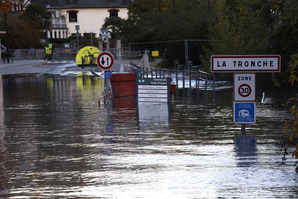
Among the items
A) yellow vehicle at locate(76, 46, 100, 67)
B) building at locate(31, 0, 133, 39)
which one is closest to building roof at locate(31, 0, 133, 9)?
building at locate(31, 0, 133, 39)

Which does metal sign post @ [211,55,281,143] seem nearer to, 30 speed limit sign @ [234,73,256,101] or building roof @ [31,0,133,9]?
30 speed limit sign @ [234,73,256,101]

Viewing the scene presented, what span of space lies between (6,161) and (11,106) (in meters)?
11.1

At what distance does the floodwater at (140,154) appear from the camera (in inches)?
334

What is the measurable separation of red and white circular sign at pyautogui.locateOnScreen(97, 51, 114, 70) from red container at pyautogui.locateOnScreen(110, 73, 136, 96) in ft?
9.68

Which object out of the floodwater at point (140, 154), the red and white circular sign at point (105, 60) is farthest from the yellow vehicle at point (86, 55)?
the floodwater at point (140, 154)

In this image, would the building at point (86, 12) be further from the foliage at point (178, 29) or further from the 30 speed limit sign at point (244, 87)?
the 30 speed limit sign at point (244, 87)

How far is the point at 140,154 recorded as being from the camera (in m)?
11.3

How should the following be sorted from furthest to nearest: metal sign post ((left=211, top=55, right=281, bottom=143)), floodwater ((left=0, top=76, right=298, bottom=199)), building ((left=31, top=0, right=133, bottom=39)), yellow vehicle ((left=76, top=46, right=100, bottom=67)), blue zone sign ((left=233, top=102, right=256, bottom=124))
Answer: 1. building ((left=31, top=0, right=133, bottom=39))
2. yellow vehicle ((left=76, top=46, right=100, bottom=67))
3. blue zone sign ((left=233, top=102, right=256, bottom=124))
4. metal sign post ((left=211, top=55, right=281, bottom=143))
5. floodwater ((left=0, top=76, right=298, bottom=199))

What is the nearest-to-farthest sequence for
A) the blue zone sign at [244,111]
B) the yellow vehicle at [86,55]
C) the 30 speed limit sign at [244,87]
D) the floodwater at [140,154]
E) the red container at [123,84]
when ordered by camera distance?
the floodwater at [140,154]
the 30 speed limit sign at [244,87]
the blue zone sign at [244,111]
the red container at [123,84]
the yellow vehicle at [86,55]

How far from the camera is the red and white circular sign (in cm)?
2111

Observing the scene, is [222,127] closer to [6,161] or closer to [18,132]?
[18,132]

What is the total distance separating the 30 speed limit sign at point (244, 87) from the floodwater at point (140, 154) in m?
0.91

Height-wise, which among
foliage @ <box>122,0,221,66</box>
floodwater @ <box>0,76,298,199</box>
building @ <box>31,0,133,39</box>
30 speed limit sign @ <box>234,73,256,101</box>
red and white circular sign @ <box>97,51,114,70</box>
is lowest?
floodwater @ <box>0,76,298,199</box>

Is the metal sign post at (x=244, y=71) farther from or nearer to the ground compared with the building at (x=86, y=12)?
nearer to the ground
